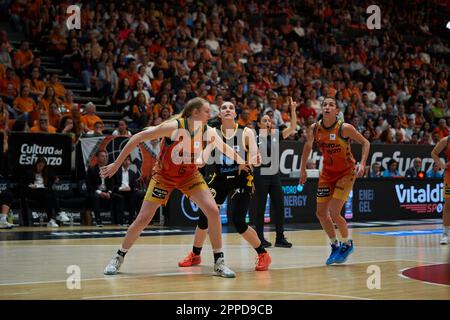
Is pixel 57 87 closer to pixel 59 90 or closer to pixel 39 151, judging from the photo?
pixel 59 90

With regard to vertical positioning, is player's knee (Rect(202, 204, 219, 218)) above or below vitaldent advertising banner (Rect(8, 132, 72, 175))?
below

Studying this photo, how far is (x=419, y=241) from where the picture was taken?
42.0 ft

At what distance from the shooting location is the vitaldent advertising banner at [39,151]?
15.6 m

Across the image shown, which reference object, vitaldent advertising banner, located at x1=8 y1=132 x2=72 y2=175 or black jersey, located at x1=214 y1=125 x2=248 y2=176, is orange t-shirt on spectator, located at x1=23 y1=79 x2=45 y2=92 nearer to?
vitaldent advertising banner, located at x1=8 y1=132 x2=72 y2=175

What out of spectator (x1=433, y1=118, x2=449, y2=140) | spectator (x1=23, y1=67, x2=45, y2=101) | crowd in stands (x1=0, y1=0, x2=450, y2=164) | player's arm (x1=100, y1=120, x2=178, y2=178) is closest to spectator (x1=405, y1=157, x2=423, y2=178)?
crowd in stands (x1=0, y1=0, x2=450, y2=164)

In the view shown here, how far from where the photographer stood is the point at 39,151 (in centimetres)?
1578

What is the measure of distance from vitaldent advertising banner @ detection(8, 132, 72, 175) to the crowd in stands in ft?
0.92

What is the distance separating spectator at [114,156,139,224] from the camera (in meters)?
16.0

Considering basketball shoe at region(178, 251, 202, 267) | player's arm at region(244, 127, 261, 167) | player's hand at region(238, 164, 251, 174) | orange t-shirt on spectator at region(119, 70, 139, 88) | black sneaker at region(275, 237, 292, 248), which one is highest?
orange t-shirt on spectator at region(119, 70, 139, 88)

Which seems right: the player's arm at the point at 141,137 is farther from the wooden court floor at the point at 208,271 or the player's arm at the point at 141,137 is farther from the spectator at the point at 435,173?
the spectator at the point at 435,173

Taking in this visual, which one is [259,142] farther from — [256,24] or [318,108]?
[256,24]

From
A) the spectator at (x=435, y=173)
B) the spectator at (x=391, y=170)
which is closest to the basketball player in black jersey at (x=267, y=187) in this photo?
the spectator at (x=391, y=170)
